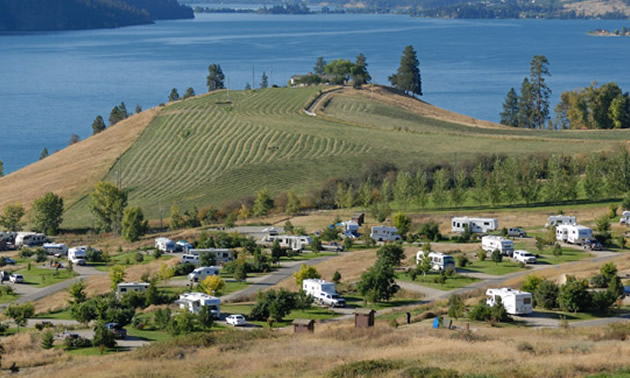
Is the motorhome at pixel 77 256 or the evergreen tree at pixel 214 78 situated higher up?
the evergreen tree at pixel 214 78

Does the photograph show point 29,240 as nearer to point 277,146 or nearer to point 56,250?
point 56,250

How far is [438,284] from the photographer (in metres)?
42.0

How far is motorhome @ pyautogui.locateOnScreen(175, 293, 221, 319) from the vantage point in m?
36.3

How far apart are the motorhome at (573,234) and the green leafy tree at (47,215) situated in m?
38.3

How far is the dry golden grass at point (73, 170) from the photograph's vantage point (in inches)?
3317

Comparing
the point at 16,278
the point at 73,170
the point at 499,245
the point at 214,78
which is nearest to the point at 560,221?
the point at 499,245

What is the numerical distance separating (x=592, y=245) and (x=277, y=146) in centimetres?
4962

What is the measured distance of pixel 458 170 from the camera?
81.3 meters

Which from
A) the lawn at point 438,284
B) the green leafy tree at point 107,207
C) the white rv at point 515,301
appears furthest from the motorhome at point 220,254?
the green leafy tree at point 107,207

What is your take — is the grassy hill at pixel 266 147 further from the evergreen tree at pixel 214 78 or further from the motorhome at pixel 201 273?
the motorhome at pixel 201 273

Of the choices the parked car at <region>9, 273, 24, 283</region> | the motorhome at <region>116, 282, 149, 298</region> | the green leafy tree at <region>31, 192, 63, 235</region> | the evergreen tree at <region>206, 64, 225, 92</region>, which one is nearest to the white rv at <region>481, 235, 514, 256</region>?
the motorhome at <region>116, 282, 149, 298</region>

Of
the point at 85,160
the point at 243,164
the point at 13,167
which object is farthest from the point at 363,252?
the point at 13,167

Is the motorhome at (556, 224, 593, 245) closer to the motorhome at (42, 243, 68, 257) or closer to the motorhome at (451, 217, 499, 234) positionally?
the motorhome at (451, 217, 499, 234)

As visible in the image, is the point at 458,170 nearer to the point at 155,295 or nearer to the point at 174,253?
the point at 174,253
